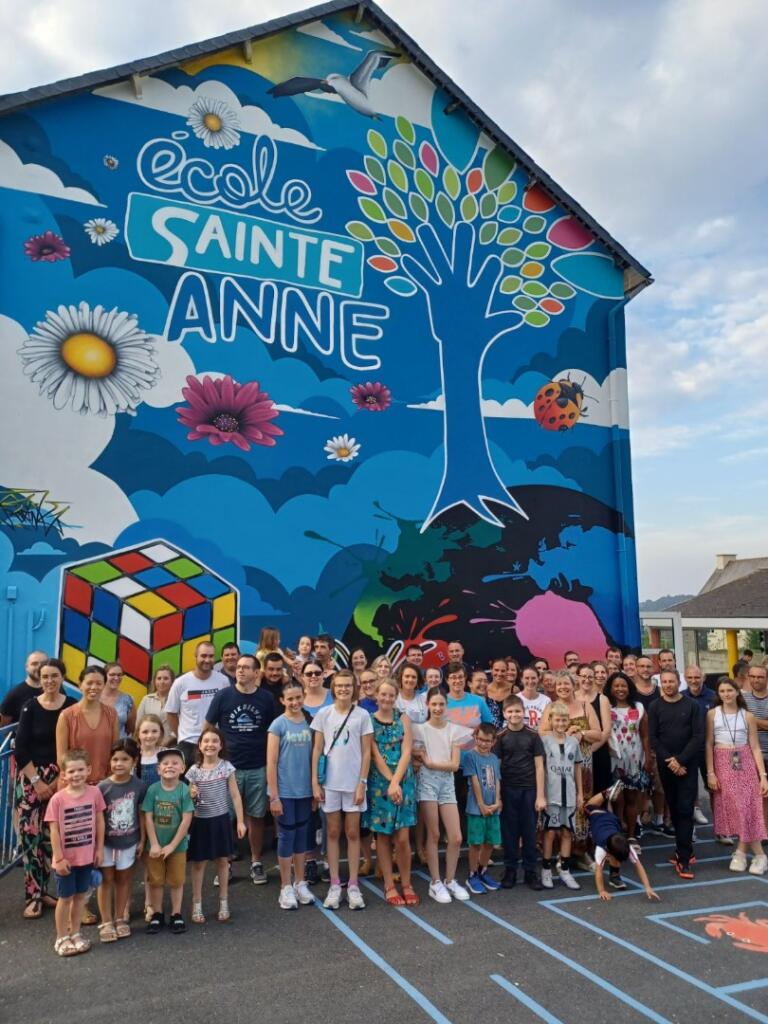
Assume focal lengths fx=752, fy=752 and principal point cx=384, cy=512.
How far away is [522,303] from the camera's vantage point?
39.6ft

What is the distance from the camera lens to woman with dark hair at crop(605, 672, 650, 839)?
6891 mm

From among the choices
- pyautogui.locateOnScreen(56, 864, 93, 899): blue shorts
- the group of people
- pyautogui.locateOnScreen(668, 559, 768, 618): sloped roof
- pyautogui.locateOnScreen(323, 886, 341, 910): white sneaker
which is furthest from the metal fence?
pyautogui.locateOnScreen(668, 559, 768, 618): sloped roof

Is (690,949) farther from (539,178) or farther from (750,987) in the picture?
(539,178)

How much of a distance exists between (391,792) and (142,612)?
15.0 ft

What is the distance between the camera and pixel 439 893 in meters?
→ 5.74

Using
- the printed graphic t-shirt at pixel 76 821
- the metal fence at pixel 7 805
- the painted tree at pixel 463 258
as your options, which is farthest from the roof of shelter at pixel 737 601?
the printed graphic t-shirt at pixel 76 821

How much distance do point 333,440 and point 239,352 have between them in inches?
67.5

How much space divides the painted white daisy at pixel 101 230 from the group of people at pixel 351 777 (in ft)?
17.9

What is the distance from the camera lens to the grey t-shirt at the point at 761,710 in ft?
23.9

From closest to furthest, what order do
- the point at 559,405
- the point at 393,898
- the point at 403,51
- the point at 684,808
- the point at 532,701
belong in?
1. the point at 393,898
2. the point at 684,808
3. the point at 532,701
4. the point at 403,51
5. the point at 559,405

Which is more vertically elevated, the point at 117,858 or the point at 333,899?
the point at 117,858

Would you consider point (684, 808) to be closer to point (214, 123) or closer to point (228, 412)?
point (228, 412)

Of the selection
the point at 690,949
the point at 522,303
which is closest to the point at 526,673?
the point at 690,949

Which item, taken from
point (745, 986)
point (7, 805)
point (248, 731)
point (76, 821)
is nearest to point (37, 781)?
point (7, 805)
